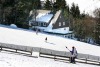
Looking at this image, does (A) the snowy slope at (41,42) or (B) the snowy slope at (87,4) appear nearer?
(A) the snowy slope at (41,42)

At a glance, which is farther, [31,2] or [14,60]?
[31,2]

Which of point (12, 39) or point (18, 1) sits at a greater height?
point (18, 1)

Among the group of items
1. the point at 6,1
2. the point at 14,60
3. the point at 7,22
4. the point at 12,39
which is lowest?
the point at 14,60

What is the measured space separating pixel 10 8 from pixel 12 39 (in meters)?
24.2

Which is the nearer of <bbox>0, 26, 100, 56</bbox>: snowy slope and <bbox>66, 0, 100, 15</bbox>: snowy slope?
<bbox>0, 26, 100, 56</bbox>: snowy slope

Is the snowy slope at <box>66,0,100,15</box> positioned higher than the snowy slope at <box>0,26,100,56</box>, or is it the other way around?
the snowy slope at <box>66,0,100,15</box>

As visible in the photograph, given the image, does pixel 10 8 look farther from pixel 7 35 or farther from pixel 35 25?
pixel 7 35

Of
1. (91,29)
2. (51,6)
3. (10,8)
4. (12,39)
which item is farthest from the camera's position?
(51,6)

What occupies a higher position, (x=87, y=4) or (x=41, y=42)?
(x=87, y=4)

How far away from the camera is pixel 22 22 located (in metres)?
67.4

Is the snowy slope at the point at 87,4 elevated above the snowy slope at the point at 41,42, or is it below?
above

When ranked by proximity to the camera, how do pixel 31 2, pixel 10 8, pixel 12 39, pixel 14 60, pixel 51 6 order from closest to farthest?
1. pixel 14 60
2. pixel 12 39
3. pixel 10 8
4. pixel 31 2
5. pixel 51 6

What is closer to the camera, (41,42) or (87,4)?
(41,42)

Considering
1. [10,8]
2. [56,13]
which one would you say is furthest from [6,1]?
[56,13]
